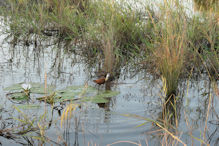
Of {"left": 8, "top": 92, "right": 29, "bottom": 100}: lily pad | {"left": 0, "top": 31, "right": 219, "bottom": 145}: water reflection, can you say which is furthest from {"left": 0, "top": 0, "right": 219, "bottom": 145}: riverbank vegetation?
{"left": 8, "top": 92, "right": 29, "bottom": 100}: lily pad

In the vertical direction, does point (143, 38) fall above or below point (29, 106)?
above

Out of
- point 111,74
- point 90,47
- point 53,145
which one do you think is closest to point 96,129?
point 53,145

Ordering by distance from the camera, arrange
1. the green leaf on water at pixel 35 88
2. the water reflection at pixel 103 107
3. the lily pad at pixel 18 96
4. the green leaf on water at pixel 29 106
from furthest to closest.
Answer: the green leaf on water at pixel 35 88 → the lily pad at pixel 18 96 → the green leaf on water at pixel 29 106 → the water reflection at pixel 103 107

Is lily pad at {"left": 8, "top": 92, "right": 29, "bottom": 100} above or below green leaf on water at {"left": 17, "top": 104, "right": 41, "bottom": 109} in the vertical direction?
above

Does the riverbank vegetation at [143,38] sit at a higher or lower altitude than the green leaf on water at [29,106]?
higher

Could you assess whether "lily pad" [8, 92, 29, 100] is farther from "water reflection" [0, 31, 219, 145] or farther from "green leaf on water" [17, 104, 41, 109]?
"green leaf on water" [17, 104, 41, 109]

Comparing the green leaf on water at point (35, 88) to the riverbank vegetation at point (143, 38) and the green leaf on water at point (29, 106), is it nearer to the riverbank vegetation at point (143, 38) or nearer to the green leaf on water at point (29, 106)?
the riverbank vegetation at point (143, 38)

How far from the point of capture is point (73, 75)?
360 cm

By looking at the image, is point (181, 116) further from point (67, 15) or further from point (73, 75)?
point (67, 15)

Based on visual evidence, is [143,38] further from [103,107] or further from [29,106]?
[29,106]

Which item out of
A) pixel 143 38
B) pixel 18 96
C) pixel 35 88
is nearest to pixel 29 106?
pixel 18 96

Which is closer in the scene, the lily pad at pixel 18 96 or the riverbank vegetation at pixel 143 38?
the lily pad at pixel 18 96

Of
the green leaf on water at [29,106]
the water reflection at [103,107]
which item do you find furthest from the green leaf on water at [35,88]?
the green leaf on water at [29,106]

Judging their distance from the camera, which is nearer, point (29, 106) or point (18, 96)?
point (29, 106)
